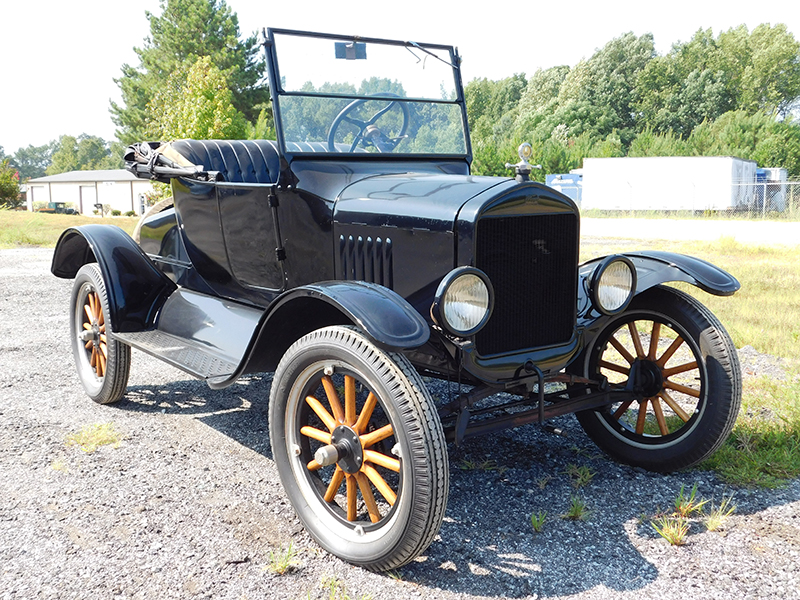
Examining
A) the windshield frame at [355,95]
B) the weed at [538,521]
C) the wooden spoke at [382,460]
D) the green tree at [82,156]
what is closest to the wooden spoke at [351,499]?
the wooden spoke at [382,460]

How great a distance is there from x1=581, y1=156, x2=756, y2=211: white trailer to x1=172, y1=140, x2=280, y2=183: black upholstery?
26942 mm

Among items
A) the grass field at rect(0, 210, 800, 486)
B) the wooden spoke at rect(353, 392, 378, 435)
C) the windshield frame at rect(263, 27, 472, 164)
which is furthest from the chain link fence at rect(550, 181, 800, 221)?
the wooden spoke at rect(353, 392, 378, 435)

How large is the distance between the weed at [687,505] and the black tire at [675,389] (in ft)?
0.87

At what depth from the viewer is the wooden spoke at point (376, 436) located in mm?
2463

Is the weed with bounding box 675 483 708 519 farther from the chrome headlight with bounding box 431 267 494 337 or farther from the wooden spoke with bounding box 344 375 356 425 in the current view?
the wooden spoke with bounding box 344 375 356 425

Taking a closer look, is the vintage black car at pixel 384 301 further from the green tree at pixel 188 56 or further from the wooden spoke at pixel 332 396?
the green tree at pixel 188 56

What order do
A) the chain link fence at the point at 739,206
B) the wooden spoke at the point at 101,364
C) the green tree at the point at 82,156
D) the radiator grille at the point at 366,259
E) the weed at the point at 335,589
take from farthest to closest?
the green tree at the point at 82,156 → the chain link fence at the point at 739,206 → the wooden spoke at the point at 101,364 → the radiator grille at the point at 366,259 → the weed at the point at 335,589

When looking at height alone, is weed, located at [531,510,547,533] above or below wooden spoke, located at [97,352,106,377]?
below

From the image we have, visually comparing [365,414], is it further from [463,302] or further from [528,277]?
[528,277]

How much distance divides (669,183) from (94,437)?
29845 mm

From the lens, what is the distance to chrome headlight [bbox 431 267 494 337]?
8.46ft

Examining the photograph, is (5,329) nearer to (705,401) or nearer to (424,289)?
(424,289)

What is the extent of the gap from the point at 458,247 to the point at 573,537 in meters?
1.24

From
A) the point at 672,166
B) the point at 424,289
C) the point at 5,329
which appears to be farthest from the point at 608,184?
the point at 424,289
